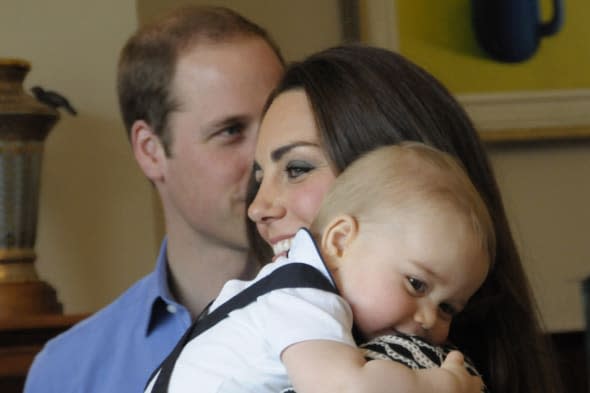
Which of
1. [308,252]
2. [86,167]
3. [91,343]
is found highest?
[308,252]

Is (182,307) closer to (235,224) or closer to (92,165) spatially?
(235,224)

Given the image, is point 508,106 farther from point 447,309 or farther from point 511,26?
point 447,309

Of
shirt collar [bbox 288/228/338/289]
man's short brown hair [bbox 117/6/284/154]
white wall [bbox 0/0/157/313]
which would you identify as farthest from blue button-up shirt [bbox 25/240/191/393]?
shirt collar [bbox 288/228/338/289]

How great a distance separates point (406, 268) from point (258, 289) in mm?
155

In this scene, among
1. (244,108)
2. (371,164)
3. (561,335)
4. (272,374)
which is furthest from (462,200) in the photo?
(561,335)

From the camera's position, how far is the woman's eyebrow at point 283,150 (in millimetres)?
1530

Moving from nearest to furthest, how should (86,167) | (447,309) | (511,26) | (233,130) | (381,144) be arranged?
(447,309)
(381,144)
(233,130)
(86,167)
(511,26)

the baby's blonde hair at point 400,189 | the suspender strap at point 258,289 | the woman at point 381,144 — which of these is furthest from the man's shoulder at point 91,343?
the baby's blonde hair at point 400,189

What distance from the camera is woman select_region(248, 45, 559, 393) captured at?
152 centimetres

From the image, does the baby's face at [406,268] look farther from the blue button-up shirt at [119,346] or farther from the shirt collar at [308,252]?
the blue button-up shirt at [119,346]

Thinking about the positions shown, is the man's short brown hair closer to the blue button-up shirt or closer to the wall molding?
the blue button-up shirt

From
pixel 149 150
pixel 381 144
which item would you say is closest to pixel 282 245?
pixel 381 144

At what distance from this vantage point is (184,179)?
8.17 ft

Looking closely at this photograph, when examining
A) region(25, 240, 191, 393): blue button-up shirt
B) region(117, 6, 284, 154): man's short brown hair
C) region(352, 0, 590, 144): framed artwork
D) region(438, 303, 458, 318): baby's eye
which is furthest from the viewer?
region(352, 0, 590, 144): framed artwork
